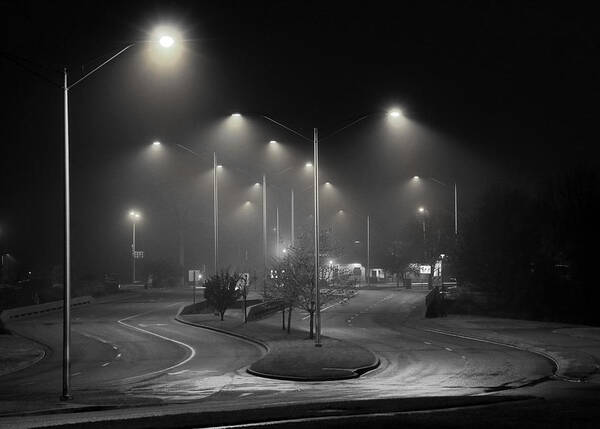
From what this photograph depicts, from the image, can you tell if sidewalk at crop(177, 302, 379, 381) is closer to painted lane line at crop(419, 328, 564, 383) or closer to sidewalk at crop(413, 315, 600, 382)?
painted lane line at crop(419, 328, 564, 383)

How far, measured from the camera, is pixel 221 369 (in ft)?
101

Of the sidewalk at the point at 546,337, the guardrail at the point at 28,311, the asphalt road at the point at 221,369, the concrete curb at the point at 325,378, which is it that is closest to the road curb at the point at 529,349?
the sidewalk at the point at 546,337

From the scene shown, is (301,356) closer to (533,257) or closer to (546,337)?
(546,337)

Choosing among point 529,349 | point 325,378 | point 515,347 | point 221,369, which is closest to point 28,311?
point 221,369

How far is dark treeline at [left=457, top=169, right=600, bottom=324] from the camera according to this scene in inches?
2625

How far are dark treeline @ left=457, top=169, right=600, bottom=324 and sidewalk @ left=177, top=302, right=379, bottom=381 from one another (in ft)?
82.4

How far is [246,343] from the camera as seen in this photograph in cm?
4169

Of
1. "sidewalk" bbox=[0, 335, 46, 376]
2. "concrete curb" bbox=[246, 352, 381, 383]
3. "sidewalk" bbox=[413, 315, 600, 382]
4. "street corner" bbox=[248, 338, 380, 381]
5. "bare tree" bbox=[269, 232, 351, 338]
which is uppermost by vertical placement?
"bare tree" bbox=[269, 232, 351, 338]

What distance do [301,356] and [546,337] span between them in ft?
52.8

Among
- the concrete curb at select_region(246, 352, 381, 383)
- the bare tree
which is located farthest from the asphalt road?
the bare tree

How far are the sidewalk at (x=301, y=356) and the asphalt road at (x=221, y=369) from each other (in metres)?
0.78

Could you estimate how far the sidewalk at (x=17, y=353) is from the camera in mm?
34562

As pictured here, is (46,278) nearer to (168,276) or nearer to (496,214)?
(168,276)

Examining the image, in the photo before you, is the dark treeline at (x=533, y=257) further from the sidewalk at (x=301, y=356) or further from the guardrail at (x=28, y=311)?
the guardrail at (x=28, y=311)
